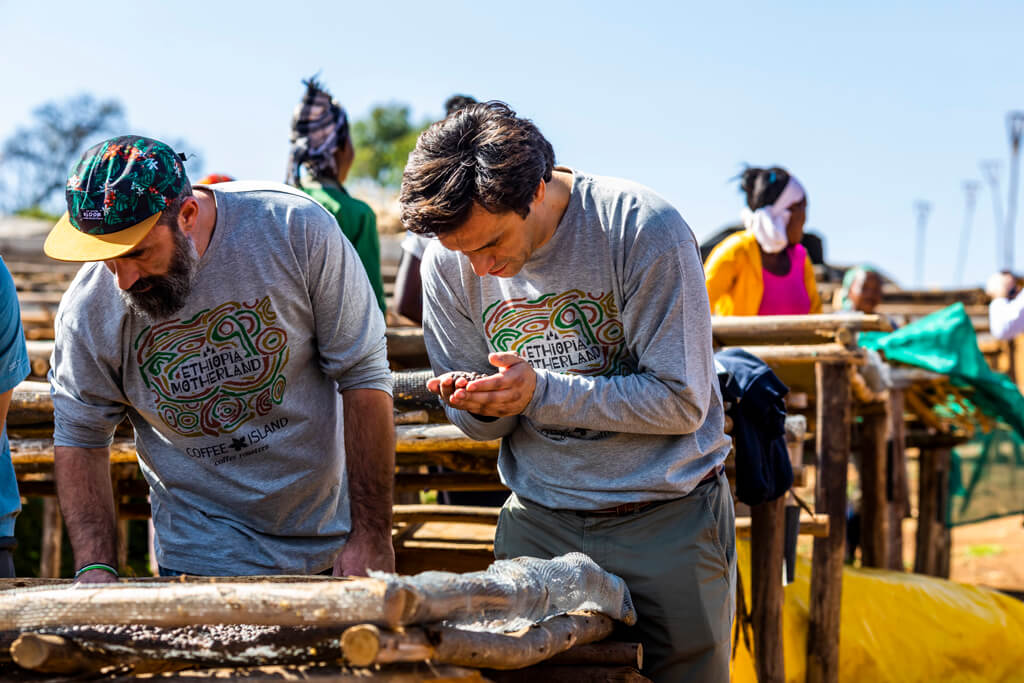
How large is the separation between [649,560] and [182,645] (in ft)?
3.56

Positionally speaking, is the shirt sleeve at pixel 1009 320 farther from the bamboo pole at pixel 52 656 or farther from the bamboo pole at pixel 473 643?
the bamboo pole at pixel 52 656

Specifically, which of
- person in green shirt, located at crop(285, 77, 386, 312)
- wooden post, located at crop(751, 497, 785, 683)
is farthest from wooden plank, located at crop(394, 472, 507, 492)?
wooden post, located at crop(751, 497, 785, 683)

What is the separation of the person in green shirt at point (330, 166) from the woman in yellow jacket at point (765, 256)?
67.4 inches

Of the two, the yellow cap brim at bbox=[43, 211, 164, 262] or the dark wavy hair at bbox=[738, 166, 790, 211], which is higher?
the dark wavy hair at bbox=[738, 166, 790, 211]

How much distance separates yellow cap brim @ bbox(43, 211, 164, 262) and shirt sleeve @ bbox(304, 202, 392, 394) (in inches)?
15.7

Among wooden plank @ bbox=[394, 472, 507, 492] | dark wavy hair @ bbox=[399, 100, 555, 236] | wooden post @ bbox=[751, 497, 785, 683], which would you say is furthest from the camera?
wooden plank @ bbox=[394, 472, 507, 492]

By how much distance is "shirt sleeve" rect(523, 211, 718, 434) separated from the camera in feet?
7.68

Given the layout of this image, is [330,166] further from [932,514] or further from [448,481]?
[932,514]

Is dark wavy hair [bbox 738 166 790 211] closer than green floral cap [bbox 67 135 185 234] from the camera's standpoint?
No

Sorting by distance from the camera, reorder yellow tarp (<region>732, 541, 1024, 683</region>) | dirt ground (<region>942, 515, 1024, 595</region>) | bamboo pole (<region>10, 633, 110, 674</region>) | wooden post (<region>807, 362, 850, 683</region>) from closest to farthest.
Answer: bamboo pole (<region>10, 633, 110, 674</region>), wooden post (<region>807, 362, 850, 683</region>), yellow tarp (<region>732, 541, 1024, 683</region>), dirt ground (<region>942, 515, 1024, 595</region>)

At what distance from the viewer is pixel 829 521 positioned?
583 centimetres

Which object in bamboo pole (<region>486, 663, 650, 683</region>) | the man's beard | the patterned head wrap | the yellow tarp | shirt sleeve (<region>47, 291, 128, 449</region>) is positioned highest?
the patterned head wrap

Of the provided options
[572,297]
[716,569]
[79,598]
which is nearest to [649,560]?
[716,569]

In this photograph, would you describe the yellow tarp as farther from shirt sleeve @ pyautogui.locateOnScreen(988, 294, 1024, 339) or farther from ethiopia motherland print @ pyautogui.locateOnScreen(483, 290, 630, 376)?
ethiopia motherland print @ pyautogui.locateOnScreen(483, 290, 630, 376)
